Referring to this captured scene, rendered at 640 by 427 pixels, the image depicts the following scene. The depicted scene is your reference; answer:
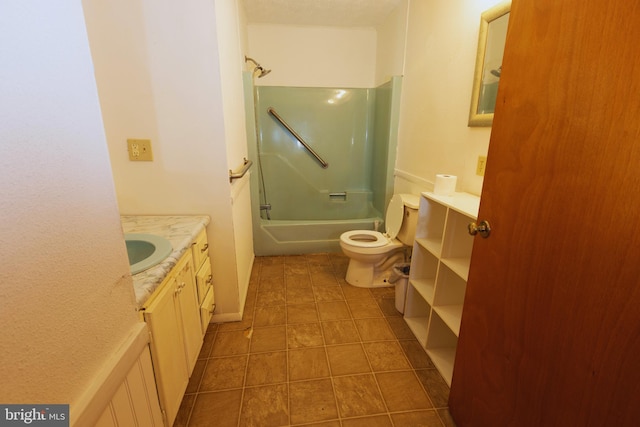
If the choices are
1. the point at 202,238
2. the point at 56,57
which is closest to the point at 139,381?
the point at 56,57

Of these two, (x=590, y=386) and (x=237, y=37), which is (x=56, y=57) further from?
(x=237, y=37)

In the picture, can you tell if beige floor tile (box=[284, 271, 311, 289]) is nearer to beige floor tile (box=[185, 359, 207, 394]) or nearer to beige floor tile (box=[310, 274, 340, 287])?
beige floor tile (box=[310, 274, 340, 287])

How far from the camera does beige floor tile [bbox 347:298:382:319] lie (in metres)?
2.04

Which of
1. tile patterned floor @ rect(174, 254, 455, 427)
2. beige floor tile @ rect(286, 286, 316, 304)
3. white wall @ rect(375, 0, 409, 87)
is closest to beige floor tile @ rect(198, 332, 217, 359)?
tile patterned floor @ rect(174, 254, 455, 427)

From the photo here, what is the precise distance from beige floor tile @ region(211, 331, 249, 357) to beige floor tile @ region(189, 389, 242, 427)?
0.27 metres

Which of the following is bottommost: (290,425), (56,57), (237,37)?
(290,425)

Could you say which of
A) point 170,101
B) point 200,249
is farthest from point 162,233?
point 170,101

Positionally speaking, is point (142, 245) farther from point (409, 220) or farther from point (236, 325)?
point (409, 220)

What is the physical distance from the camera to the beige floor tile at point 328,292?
2246mm

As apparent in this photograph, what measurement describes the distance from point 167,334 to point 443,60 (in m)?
2.21

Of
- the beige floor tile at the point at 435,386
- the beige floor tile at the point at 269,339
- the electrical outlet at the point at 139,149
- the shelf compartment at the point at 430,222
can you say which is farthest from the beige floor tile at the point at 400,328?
the electrical outlet at the point at 139,149

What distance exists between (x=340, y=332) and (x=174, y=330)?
1.05 meters

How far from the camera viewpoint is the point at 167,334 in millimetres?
1093

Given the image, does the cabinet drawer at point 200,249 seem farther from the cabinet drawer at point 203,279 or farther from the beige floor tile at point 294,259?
the beige floor tile at point 294,259
